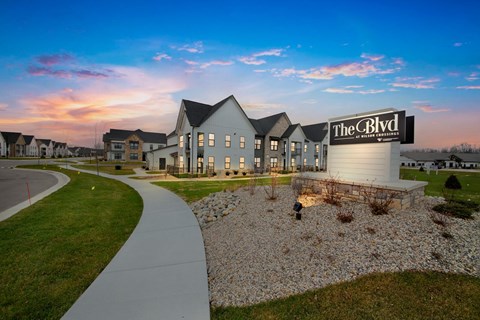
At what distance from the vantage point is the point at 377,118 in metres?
9.34

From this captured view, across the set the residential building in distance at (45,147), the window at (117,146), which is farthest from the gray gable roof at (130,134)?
the residential building in distance at (45,147)

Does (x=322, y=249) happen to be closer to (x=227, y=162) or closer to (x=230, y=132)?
(x=227, y=162)

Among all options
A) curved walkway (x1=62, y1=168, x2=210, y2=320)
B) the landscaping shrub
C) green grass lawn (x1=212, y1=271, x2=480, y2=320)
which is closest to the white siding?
the landscaping shrub

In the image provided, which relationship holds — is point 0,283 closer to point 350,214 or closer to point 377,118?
point 350,214

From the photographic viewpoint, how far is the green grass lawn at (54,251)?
13.5ft

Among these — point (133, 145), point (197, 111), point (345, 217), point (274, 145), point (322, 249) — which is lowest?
point (322, 249)

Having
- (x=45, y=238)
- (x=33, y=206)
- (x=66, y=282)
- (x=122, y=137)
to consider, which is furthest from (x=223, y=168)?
(x=122, y=137)

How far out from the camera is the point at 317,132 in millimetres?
47406

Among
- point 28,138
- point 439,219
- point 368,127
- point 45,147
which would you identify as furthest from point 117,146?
point 439,219

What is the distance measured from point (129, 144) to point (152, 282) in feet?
219

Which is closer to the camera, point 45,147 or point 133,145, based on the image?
point 133,145

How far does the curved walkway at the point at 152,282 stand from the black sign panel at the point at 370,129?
8480 mm

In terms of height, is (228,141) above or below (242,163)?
above

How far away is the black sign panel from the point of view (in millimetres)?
8711
